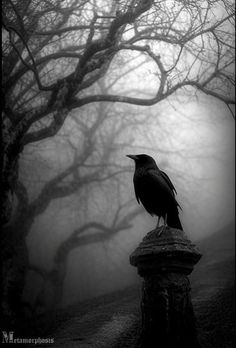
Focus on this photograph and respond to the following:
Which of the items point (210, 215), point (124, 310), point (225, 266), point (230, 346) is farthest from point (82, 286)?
point (230, 346)

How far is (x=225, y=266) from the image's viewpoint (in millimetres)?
8664

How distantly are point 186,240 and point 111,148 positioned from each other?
11.4m

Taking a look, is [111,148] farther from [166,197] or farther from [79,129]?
[166,197]

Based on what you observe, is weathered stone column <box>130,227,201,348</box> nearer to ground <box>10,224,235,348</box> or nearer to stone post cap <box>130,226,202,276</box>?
stone post cap <box>130,226,202,276</box>

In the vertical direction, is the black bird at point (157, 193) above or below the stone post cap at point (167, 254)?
above

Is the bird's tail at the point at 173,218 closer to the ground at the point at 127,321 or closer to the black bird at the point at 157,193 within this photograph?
the black bird at the point at 157,193

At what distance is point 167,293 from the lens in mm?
3072

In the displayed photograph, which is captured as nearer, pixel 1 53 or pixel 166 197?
pixel 166 197

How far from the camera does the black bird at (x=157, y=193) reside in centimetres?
391

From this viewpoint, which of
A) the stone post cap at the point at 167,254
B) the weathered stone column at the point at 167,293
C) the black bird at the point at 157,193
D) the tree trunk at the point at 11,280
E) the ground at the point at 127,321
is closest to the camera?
the weathered stone column at the point at 167,293

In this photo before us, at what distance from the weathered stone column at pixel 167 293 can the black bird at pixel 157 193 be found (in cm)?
67

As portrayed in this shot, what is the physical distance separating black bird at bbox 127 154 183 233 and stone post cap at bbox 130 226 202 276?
602mm

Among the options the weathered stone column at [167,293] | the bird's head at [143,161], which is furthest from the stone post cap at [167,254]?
the bird's head at [143,161]

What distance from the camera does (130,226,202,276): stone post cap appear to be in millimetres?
3070
